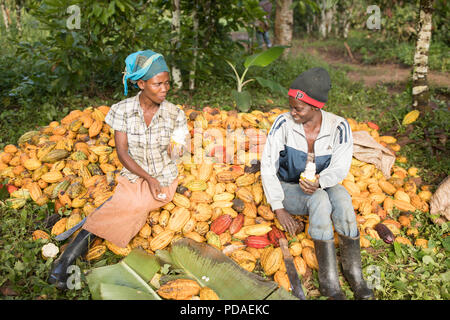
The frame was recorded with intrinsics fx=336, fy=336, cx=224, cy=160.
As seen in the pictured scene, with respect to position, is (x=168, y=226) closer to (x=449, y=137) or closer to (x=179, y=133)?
(x=179, y=133)

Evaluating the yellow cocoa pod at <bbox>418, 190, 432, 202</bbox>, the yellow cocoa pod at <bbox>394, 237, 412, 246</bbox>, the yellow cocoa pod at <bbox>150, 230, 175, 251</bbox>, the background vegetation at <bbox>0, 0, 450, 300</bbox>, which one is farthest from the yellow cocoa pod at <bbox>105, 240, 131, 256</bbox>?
the yellow cocoa pod at <bbox>418, 190, 432, 202</bbox>

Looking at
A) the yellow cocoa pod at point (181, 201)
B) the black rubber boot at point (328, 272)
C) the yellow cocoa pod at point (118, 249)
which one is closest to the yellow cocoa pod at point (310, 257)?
the black rubber boot at point (328, 272)

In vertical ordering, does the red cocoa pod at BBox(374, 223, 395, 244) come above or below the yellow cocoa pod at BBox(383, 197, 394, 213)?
below

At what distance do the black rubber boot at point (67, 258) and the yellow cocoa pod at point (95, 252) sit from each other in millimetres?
48

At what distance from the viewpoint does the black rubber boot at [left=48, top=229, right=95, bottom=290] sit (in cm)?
221

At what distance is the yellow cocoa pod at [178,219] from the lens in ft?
8.72

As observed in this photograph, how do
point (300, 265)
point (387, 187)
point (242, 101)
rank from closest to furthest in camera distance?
point (300, 265) < point (387, 187) < point (242, 101)

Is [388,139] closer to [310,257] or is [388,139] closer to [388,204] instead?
[388,204]

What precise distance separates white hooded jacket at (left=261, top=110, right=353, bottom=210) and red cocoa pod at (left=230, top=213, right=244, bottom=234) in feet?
1.23

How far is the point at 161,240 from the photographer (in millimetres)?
2574

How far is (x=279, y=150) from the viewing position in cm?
258

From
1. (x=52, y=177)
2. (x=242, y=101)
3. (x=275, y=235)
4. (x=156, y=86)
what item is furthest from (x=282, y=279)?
(x=242, y=101)

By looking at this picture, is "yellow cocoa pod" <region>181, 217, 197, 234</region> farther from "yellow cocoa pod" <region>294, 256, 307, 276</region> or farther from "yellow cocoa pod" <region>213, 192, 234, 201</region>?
"yellow cocoa pod" <region>294, 256, 307, 276</region>

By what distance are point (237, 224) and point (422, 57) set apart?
3.04 meters
